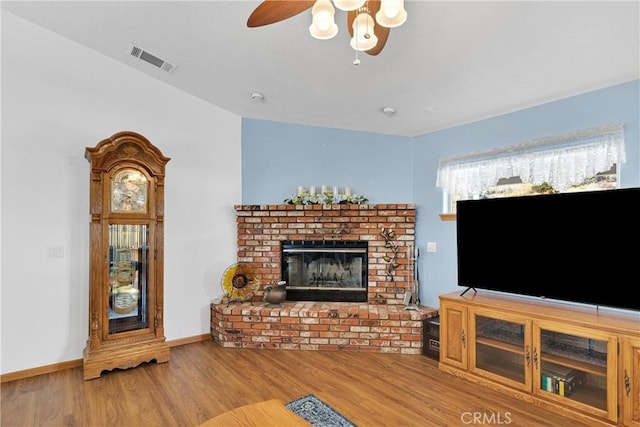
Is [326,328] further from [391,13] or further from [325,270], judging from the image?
[391,13]

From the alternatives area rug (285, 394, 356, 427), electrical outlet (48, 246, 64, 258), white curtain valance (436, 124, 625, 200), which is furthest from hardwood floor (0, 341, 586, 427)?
white curtain valance (436, 124, 625, 200)

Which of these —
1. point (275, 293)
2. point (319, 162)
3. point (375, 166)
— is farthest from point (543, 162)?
point (275, 293)

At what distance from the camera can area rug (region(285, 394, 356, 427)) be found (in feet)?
7.42

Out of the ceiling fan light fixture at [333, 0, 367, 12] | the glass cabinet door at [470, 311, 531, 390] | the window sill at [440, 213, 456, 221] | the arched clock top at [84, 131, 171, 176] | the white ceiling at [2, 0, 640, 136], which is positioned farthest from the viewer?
the window sill at [440, 213, 456, 221]

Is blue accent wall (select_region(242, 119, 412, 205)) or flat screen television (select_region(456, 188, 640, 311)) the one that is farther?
blue accent wall (select_region(242, 119, 412, 205))

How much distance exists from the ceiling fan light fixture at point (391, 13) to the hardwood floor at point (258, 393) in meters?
2.35

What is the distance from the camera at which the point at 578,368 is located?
234 centimetres

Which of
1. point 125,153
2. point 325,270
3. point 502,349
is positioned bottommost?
point 502,349

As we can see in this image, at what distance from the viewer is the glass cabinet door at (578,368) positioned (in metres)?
2.21

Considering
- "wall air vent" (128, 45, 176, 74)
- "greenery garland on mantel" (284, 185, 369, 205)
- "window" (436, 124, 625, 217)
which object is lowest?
"greenery garland on mantel" (284, 185, 369, 205)

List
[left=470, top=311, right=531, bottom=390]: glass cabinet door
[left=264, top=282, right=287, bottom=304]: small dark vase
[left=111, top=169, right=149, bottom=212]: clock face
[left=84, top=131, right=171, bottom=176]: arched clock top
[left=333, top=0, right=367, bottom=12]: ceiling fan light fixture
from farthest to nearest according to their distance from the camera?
1. [left=264, top=282, right=287, bottom=304]: small dark vase
2. [left=111, top=169, right=149, bottom=212]: clock face
3. [left=84, top=131, right=171, bottom=176]: arched clock top
4. [left=470, top=311, right=531, bottom=390]: glass cabinet door
5. [left=333, top=0, right=367, bottom=12]: ceiling fan light fixture

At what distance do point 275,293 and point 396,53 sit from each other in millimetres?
2656

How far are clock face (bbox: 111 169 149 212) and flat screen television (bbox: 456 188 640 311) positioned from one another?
2.99m

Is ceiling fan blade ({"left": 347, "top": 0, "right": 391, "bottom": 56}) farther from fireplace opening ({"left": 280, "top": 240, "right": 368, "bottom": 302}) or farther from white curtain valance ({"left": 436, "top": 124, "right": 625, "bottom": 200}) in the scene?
fireplace opening ({"left": 280, "top": 240, "right": 368, "bottom": 302})
